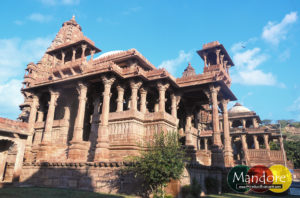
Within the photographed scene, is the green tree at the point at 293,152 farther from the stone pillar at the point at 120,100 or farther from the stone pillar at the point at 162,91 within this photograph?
the stone pillar at the point at 120,100

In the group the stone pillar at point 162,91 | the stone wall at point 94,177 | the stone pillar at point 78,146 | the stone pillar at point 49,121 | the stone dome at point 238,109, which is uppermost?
the stone dome at point 238,109

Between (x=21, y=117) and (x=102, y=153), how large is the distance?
3184cm

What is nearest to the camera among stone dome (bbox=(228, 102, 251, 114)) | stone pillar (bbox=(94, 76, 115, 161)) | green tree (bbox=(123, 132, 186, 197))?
green tree (bbox=(123, 132, 186, 197))

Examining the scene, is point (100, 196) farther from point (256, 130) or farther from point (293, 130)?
point (293, 130)

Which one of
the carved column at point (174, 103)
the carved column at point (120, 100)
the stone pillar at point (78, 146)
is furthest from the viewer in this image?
the carved column at point (174, 103)

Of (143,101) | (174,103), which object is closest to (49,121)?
(143,101)

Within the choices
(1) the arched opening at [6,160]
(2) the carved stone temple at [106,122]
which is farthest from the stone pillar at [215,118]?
(1) the arched opening at [6,160]

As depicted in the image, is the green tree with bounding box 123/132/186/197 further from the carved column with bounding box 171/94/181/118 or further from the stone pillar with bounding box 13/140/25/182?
the carved column with bounding box 171/94/181/118

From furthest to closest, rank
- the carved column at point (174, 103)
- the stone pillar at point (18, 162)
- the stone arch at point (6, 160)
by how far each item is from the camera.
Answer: the carved column at point (174, 103) < the stone arch at point (6, 160) < the stone pillar at point (18, 162)

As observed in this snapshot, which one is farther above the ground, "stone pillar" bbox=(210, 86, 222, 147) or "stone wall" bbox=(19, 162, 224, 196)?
"stone pillar" bbox=(210, 86, 222, 147)

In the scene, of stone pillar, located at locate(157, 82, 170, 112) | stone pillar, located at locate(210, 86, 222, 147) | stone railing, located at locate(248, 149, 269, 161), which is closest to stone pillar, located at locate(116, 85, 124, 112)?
stone pillar, located at locate(157, 82, 170, 112)

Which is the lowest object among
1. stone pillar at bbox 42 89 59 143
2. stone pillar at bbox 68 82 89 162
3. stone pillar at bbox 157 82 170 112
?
stone pillar at bbox 68 82 89 162

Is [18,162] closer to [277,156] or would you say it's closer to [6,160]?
[6,160]

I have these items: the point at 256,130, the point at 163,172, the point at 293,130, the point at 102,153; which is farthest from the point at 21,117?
the point at 293,130
